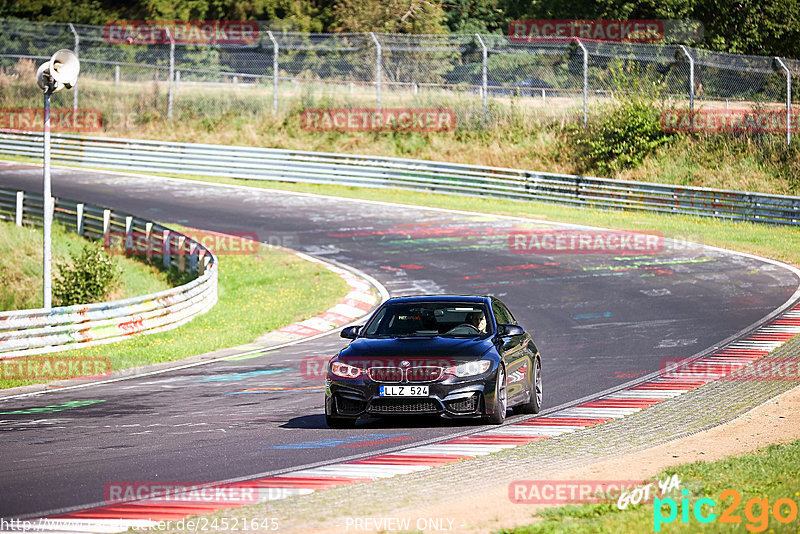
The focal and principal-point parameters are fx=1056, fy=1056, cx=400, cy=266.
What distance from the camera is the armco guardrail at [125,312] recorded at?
17.4m

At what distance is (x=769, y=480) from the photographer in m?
7.95

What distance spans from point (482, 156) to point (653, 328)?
22.2m

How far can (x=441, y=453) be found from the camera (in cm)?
959

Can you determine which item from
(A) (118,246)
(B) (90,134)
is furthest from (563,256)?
(B) (90,134)

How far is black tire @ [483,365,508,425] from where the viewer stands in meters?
10.8

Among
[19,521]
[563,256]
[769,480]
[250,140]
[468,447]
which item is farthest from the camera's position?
[250,140]

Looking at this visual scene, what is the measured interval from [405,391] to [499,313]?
2.22 meters

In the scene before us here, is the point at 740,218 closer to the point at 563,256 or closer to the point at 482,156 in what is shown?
the point at 563,256

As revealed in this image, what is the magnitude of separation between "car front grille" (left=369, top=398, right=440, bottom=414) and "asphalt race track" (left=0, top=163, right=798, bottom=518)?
10.2 inches
